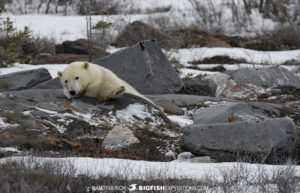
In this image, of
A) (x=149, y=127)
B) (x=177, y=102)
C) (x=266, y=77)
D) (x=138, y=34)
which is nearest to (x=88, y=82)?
(x=149, y=127)

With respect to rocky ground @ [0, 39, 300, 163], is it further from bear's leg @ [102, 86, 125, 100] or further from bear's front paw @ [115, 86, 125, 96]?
bear's front paw @ [115, 86, 125, 96]

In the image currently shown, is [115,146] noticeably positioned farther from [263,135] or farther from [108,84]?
[263,135]

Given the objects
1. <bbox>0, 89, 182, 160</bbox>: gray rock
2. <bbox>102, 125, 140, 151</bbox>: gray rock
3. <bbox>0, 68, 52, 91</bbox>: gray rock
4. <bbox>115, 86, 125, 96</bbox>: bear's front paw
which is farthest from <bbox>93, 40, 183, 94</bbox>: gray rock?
<bbox>102, 125, 140, 151</bbox>: gray rock

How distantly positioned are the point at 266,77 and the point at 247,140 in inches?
270

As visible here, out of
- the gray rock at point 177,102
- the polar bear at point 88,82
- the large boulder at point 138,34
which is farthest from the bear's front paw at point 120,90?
the large boulder at point 138,34

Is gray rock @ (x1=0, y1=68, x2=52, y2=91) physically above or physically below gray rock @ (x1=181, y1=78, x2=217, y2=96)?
above

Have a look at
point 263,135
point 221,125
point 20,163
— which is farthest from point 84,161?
point 263,135

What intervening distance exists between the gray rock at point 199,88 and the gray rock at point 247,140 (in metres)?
5.46

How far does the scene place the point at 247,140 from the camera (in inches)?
195

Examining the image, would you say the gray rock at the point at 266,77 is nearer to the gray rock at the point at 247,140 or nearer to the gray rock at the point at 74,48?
the gray rock at the point at 74,48

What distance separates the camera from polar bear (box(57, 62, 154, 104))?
234 inches

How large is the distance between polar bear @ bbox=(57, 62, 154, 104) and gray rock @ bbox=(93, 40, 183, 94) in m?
3.33

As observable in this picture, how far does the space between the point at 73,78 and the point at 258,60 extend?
43.0ft

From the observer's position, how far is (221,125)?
5.15 metres
